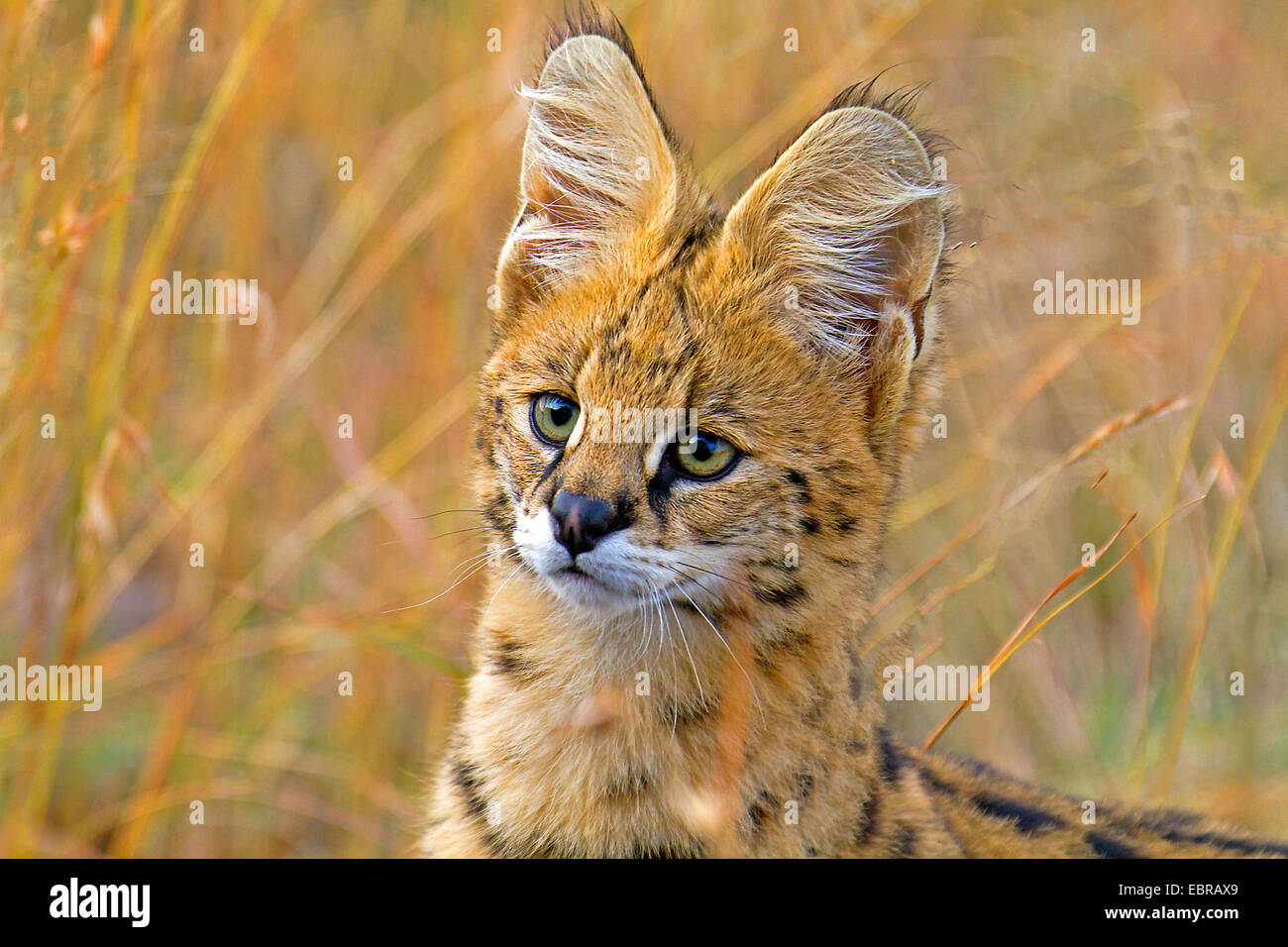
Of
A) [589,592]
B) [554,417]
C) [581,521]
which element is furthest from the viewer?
[554,417]

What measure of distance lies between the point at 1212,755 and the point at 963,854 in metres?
2.39

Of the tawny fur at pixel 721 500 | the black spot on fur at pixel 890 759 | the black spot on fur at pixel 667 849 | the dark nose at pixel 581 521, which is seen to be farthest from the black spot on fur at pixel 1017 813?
the dark nose at pixel 581 521

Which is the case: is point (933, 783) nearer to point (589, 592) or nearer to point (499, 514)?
point (589, 592)

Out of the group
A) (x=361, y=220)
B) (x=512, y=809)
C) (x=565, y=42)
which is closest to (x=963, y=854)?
(x=512, y=809)

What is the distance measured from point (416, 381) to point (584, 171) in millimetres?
1945

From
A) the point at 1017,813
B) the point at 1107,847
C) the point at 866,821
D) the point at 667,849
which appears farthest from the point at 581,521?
the point at 1107,847

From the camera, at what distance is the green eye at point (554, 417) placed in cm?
281

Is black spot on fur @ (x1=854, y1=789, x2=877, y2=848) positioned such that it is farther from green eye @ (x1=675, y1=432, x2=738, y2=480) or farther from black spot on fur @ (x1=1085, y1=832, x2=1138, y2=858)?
green eye @ (x1=675, y1=432, x2=738, y2=480)

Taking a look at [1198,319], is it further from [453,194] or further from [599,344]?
[599,344]

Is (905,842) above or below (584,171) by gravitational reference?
below

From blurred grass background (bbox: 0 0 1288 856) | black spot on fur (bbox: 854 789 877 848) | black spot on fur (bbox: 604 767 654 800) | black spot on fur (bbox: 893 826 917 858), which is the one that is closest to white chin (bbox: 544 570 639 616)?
black spot on fur (bbox: 604 767 654 800)

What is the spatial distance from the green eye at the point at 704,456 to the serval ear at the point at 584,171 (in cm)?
64

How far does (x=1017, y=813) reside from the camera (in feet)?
10.3

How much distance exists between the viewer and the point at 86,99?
3.27 metres
